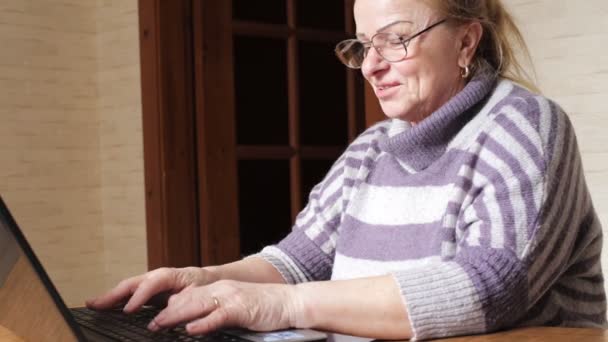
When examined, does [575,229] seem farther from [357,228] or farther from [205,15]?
[205,15]

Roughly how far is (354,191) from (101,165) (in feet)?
6.39

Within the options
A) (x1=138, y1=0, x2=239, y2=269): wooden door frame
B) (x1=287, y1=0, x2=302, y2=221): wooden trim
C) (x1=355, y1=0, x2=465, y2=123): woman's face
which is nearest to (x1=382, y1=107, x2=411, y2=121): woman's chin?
(x1=355, y1=0, x2=465, y2=123): woman's face

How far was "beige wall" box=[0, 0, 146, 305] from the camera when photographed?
3.10m

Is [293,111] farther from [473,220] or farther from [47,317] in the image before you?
[47,317]

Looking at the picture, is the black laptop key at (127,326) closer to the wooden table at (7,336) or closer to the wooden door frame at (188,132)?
the wooden table at (7,336)

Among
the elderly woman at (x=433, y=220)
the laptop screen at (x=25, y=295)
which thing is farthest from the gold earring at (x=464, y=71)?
the laptop screen at (x=25, y=295)

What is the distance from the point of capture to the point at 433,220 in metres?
1.35

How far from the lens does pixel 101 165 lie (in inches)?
129

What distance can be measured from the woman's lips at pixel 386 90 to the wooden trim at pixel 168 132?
1634mm

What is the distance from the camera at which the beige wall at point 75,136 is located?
3.10 meters

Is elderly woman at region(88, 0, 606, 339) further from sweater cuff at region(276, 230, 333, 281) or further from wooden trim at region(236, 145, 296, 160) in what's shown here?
wooden trim at region(236, 145, 296, 160)

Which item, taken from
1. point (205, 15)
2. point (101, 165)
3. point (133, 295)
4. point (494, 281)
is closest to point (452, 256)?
point (494, 281)

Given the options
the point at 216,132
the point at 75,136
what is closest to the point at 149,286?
the point at 216,132

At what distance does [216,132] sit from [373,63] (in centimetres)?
172
